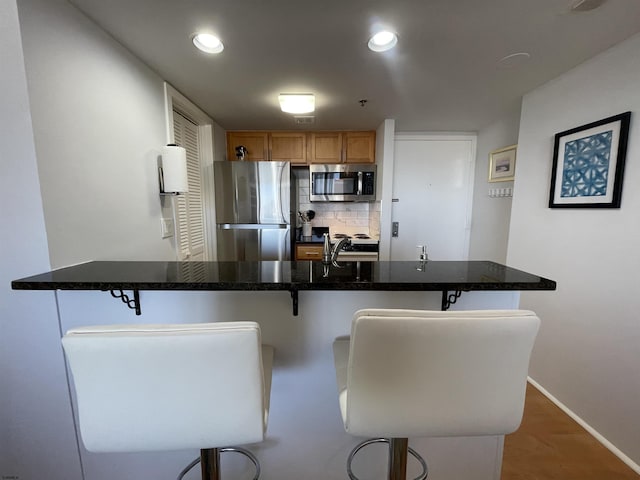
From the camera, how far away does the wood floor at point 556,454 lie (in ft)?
4.69

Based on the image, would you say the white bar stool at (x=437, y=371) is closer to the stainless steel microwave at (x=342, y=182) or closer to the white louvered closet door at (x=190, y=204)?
the white louvered closet door at (x=190, y=204)

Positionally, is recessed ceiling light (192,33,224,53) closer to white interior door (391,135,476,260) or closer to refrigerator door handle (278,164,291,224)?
refrigerator door handle (278,164,291,224)

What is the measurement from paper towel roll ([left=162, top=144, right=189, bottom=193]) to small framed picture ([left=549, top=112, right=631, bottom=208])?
2.55 meters

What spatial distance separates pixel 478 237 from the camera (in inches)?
127

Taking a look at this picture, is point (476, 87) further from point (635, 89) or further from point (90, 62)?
point (90, 62)

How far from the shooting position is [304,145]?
3.22m

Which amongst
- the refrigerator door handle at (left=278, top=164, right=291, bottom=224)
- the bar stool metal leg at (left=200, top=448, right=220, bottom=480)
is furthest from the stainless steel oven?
the bar stool metal leg at (left=200, top=448, right=220, bottom=480)

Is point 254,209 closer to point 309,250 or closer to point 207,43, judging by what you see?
point 309,250

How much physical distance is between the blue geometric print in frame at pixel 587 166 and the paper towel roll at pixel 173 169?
2548 mm

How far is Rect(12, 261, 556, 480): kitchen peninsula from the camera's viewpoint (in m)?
1.07

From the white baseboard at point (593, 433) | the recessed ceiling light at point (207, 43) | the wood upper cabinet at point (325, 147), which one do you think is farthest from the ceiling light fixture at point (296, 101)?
the white baseboard at point (593, 433)

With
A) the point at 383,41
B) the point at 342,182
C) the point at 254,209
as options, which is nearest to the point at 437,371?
the point at 383,41

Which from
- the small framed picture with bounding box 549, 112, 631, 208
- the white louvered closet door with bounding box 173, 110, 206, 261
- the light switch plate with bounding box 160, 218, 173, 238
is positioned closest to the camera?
the small framed picture with bounding box 549, 112, 631, 208

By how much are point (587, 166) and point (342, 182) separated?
79.7 inches
